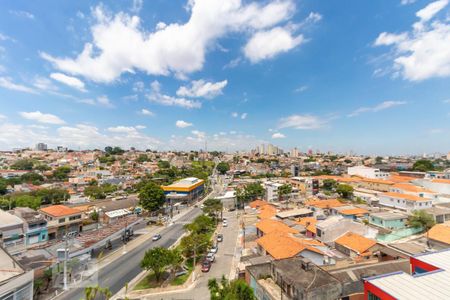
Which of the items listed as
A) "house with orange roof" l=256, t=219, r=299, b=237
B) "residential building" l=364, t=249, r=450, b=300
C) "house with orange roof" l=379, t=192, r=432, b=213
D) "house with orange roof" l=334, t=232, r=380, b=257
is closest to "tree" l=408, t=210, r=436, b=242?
"house with orange roof" l=379, t=192, r=432, b=213

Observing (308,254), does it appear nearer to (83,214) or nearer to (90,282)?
(90,282)

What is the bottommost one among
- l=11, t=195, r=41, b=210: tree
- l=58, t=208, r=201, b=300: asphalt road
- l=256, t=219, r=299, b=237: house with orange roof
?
l=58, t=208, r=201, b=300: asphalt road

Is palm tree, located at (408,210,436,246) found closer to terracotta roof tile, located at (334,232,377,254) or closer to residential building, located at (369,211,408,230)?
residential building, located at (369,211,408,230)

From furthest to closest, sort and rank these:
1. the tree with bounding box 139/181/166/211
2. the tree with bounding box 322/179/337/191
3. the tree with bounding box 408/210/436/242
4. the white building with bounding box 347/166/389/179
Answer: the white building with bounding box 347/166/389/179, the tree with bounding box 322/179/337/191, the tree with bounding box 139/181/166/211, the tree with bounding box 408/210/436/242

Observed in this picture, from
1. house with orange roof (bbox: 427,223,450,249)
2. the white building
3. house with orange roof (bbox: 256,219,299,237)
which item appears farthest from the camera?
the white building

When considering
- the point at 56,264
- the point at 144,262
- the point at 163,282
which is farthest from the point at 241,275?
the point at 56,264

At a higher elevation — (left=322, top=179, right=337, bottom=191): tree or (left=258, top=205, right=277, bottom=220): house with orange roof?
(left=322, top=179, right=337, bottom=191): tree

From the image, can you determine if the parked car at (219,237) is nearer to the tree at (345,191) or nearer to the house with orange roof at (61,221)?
the house with orange roof at (61,221)
